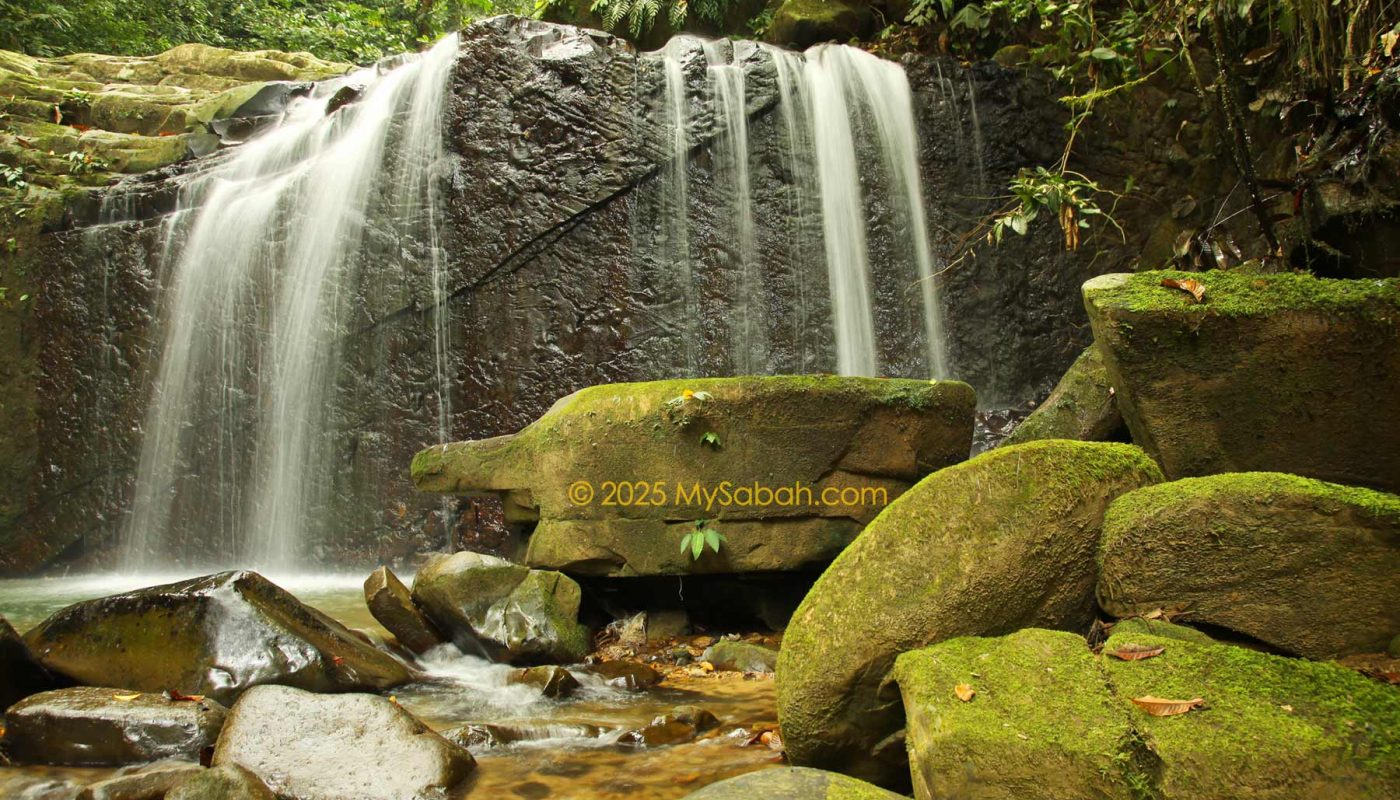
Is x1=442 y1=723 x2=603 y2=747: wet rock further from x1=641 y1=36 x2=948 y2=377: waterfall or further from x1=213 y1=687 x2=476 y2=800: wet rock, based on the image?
x1=641 y1=36 x2=948 y2=377: waterfall

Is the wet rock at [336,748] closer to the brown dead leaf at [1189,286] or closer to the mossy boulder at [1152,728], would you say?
the mossy boulder at [1152,728]

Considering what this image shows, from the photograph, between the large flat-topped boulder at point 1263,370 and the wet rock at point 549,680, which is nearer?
the large flat-topped boulder at point 1263,370

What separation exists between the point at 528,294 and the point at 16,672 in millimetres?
5002

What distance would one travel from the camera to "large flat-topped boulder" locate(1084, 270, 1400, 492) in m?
3.70

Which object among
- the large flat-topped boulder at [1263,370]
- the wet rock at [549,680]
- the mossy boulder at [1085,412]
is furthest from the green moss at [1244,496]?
the wet rock at [549,680]

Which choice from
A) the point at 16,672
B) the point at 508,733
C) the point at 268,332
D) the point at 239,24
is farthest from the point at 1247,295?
the point at 239,24

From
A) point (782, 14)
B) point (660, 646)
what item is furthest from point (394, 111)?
point (660, 646)

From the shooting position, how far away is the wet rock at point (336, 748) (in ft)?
10.5

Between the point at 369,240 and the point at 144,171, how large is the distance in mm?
3710

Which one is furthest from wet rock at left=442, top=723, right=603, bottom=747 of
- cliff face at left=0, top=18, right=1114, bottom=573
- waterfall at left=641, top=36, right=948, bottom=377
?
waterfall at left=641, top=36, right=948, bottom=377

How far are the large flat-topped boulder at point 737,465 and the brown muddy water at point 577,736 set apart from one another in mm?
819

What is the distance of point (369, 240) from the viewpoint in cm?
858

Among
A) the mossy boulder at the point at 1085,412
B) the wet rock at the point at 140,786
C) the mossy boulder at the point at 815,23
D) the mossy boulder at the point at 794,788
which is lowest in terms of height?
the mossy boulder at the point at 794,788

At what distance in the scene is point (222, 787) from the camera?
2.84 metres
